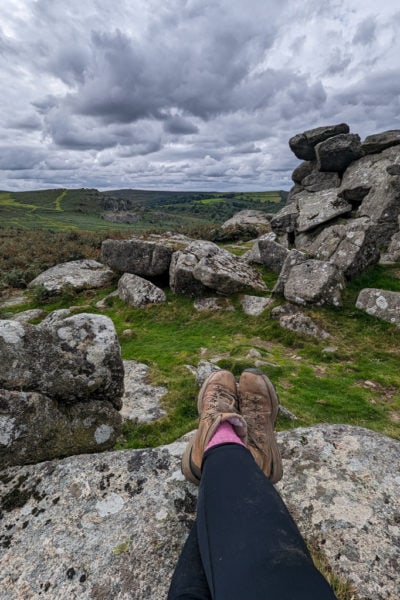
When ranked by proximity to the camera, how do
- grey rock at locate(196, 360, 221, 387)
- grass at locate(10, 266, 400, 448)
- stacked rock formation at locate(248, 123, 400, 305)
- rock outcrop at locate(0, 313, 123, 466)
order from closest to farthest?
rock outcrop at locate(0, 313, 123, 466) < grass at locate(10, 266, 400, 448) < grey rock at locate(196, 360, 221, 387) < stacked rock formation at locate(248, 123, 400, 305)

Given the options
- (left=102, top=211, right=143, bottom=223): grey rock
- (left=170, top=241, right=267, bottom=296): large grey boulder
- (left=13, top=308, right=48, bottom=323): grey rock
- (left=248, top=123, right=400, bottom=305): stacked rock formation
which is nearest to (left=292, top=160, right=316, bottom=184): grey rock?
(left=248, top=123, right=400, bottom=305): stacked rock formation

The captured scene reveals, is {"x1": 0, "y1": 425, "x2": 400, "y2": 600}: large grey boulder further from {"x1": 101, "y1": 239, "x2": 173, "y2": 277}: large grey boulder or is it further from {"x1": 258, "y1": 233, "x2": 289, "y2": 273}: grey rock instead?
{"x1": 101, "y1": 239, "x2": 173, "y2": 277}: large grey boulder

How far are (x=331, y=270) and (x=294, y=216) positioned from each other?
12723 millimetres

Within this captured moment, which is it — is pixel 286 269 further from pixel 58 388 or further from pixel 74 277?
pixel 74 277

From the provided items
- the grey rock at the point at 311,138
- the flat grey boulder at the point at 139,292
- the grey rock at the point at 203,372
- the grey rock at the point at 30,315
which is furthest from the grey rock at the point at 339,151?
the grey rock at the point at 30,315

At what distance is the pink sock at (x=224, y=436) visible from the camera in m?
4.21

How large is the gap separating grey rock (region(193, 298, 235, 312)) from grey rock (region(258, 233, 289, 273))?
5.52 m

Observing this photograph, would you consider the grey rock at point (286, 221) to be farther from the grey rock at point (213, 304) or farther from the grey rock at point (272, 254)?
the grey rock at point (213, 304)

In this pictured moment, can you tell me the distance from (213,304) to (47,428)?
1336cm

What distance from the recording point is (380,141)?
27562 mm

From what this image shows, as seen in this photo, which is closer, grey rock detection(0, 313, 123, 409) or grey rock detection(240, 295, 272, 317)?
grey rock detection(0, 313, 123, 409)

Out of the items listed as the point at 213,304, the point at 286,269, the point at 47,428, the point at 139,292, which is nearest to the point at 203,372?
the point at 47,428

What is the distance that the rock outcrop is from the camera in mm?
5309

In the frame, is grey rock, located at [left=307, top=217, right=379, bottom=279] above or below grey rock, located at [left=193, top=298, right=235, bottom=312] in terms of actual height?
above
